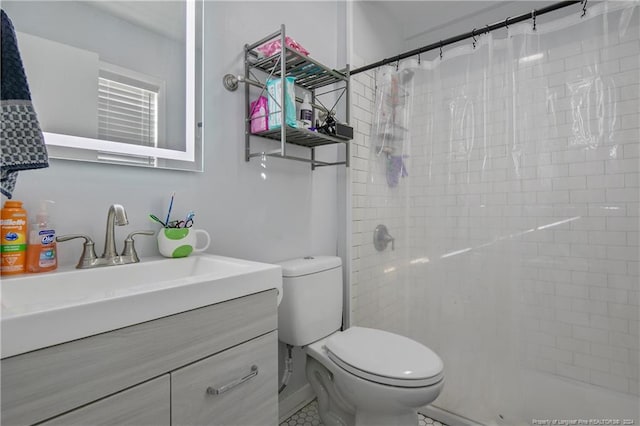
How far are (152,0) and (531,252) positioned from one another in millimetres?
1967

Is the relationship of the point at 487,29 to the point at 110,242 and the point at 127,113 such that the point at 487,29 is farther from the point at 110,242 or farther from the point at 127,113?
the point at 110,242

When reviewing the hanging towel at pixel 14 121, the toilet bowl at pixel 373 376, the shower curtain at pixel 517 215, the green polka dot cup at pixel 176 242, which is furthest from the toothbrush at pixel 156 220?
the shower curtain at pixel 517 215

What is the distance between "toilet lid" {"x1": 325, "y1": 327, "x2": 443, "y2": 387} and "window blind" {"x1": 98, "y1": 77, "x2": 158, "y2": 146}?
1.08m

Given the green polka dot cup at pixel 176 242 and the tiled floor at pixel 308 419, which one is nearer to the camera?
the green polka dot cup at pixel 176 242

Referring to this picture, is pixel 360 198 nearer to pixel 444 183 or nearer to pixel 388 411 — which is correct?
pixel 444 183

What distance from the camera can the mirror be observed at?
0.88 meters

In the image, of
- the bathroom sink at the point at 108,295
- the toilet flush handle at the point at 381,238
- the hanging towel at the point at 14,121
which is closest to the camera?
the bathroom sink at the point at 108,295

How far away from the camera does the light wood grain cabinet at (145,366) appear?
19.7 inches

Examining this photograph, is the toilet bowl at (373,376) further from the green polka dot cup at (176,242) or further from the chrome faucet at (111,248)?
the chrome faucet at (111,248)

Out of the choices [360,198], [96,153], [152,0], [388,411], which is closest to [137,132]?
[96,153]

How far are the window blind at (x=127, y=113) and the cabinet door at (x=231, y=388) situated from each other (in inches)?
30.3

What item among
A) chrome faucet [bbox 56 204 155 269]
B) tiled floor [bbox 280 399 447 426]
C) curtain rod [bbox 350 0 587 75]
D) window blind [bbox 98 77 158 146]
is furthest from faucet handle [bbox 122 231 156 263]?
curtain rod [bbox 350 0 587 75]

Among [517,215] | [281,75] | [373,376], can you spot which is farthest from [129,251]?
[517,215]

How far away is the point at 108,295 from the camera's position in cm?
Result: 59
